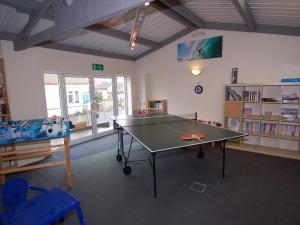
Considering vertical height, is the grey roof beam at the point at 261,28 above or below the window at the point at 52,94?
above

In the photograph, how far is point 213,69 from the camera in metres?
5.29

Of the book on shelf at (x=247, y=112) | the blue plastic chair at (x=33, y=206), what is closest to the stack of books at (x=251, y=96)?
the book on shelf at (x=247, y=112)

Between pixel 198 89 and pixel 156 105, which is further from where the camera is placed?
pixel 156 105

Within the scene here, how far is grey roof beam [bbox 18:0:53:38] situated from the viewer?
274cm

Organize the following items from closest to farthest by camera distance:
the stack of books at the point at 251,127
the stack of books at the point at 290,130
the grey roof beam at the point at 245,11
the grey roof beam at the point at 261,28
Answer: the grey roof beam at the point at 245,11 < the grey roof beam at the point at 261,28 < the stack of books at the point at 290,130 < the stack of books at the point at 251,127

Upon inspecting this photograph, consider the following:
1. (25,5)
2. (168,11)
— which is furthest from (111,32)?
(25,5)

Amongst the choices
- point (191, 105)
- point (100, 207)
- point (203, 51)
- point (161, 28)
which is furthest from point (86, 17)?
point (191, 105)

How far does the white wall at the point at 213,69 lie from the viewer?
169 inches

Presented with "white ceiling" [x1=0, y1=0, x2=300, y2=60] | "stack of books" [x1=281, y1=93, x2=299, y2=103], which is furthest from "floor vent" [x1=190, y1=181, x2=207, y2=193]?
"white ceiling" [x1=0, y1=0, x2=300, y2=60]

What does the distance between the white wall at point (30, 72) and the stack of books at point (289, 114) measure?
5.49 metres

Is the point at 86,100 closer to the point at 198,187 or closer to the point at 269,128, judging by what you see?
the point at 198,187

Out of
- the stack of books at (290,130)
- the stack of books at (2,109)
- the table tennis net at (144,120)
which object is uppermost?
the stack of books at (2,109)

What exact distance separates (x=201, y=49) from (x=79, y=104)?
13.7 feet

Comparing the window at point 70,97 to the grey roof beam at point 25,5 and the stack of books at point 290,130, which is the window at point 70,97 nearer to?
the grey roof beam at point 25,5
